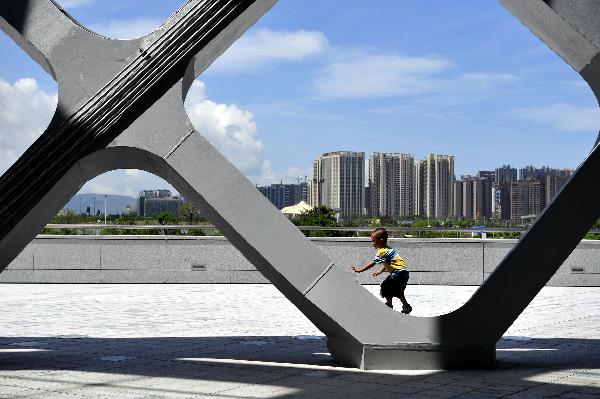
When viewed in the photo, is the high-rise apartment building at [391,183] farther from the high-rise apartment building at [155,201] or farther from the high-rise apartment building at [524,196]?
the high-rise apartment building at [155,201]

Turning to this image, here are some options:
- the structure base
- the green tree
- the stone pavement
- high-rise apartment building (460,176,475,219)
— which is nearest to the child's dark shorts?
the stone pavement

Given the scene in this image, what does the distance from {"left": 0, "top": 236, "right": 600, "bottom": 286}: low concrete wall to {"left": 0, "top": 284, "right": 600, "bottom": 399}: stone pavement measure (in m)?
3.40

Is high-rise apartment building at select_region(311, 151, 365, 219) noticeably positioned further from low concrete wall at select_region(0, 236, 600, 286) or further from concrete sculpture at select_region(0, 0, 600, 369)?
concrete sculpture at select_region(0, 0, 600, 369)

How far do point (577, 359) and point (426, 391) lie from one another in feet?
8.54

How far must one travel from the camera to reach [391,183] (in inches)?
3406

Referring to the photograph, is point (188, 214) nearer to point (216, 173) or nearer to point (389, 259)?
point (389, 259)

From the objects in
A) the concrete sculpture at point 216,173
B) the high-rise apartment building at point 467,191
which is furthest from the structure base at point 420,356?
the high-rise apartment building at point 467,191

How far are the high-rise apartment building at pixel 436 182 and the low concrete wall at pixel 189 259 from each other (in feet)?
218

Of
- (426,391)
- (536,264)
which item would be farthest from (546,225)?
(426,391)

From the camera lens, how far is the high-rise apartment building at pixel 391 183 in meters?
85.1

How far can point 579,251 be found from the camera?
1958 centimetres

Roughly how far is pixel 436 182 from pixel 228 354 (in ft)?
264

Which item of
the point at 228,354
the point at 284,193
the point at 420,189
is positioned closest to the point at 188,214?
the point at 228,354

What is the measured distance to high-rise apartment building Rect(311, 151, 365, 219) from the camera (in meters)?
85.6
